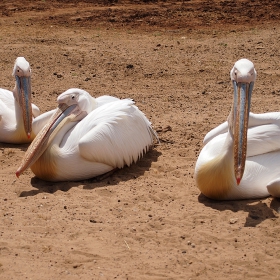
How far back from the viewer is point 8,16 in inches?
543

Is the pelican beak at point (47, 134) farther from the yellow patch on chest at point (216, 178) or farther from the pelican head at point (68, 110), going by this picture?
the yellow patch on chest at point (216, 178)

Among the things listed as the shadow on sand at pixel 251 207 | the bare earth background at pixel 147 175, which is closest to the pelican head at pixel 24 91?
the bare earth background at pixel 147 175

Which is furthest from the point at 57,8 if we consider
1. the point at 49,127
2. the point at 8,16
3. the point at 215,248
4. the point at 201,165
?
the point at 215,248

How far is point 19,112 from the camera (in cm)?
680

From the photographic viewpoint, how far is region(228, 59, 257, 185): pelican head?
4844mm

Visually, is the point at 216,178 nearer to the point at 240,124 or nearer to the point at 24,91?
the point at 240,124

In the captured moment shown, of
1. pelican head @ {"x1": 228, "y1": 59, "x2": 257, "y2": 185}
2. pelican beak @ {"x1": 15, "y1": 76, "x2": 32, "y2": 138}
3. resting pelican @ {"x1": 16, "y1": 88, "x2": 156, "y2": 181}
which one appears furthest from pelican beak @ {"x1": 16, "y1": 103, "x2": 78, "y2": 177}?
pelican head @ {"x1": 228, "y1": 59, "x2": 257, "y2": 185}

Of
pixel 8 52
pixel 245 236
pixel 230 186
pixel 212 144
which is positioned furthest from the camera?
pixel 8 52

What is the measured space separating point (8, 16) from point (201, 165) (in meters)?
9.68

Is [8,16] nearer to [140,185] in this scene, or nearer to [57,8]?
[57,8]

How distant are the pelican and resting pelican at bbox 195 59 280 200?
2.19 meters

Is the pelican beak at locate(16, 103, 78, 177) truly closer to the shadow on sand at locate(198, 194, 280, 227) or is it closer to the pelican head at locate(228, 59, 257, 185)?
the shadow on sand at locate(198, 194, 280, 227)

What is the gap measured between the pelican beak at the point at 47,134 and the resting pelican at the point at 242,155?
1.53 metres

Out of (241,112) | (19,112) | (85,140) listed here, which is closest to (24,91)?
(19,112)
